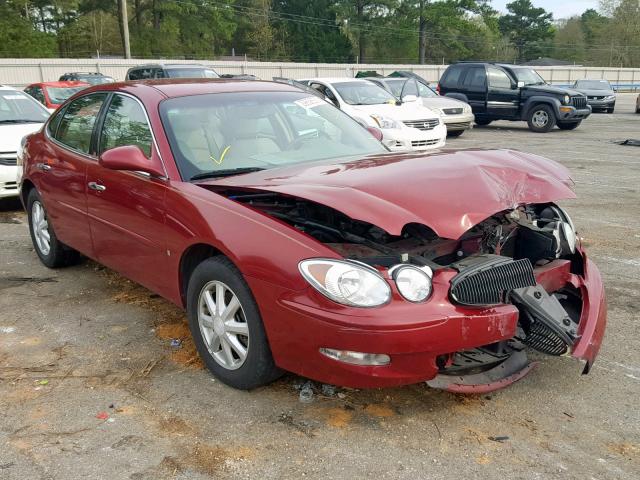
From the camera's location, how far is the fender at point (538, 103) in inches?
699

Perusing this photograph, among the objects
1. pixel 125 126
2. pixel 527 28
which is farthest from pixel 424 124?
pixel 527 28

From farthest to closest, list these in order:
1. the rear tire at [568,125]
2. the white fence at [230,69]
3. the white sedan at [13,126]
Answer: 1. the white fence at [230,69]
2. the rear tire at [568,125]
3. the white sedan at [13,126]

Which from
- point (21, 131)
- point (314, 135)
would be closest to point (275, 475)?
point (314, 135)

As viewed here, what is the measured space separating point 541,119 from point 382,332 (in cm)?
1690

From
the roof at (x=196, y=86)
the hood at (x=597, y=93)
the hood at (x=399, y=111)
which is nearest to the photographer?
the roof at (x=196, y=86)

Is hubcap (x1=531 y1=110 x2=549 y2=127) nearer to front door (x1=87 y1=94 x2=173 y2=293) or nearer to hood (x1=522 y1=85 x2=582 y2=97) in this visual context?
hood (x1=522 y1=85 x2=582 y2=97)

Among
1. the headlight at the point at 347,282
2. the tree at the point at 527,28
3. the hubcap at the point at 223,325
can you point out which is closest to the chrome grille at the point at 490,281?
the headlight at the point at 347,282

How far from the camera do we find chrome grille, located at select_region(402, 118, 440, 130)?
12359 mm

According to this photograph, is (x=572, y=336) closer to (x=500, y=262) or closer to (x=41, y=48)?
(x=500, y=262)

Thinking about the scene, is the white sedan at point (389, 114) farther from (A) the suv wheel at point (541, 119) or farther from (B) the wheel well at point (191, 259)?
(B) the wheel well at point (191, 259)

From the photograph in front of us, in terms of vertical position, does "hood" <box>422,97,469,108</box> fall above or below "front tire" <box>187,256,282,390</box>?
above

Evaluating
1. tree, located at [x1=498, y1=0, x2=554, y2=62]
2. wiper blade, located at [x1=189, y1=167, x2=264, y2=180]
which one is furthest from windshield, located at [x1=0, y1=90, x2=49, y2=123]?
tree, located at [x1=498, y1=0, x2=554, y2=62]

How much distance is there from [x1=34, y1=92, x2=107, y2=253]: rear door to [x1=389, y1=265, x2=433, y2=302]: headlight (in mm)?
2664

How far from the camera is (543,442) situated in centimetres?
294
